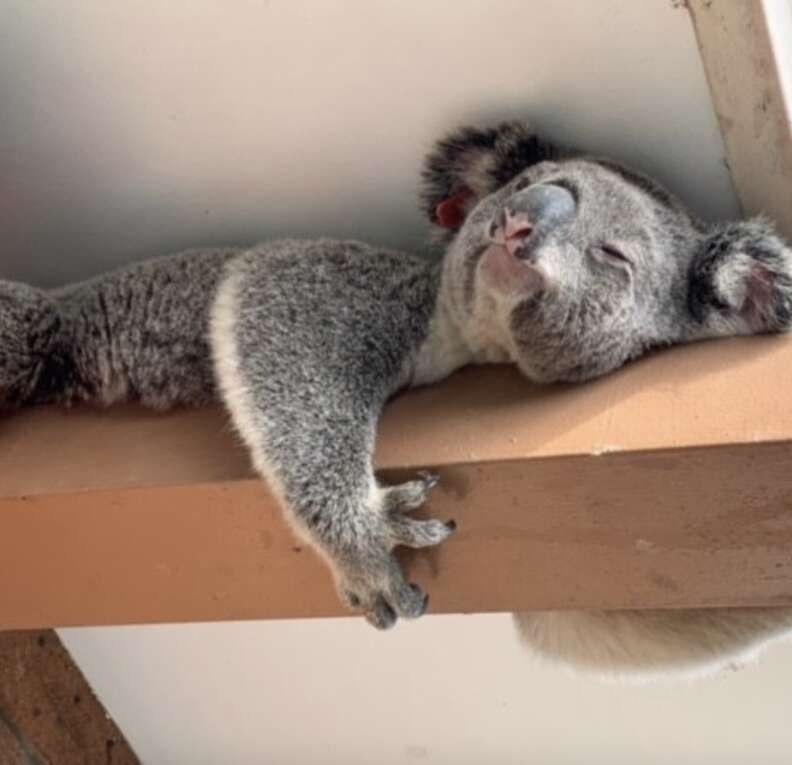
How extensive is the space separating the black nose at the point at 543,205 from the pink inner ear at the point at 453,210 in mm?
279

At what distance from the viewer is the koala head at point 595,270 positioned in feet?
5.77

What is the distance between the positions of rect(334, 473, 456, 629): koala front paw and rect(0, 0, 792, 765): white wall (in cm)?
65

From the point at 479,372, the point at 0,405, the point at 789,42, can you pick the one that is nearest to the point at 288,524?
the point at 479,372

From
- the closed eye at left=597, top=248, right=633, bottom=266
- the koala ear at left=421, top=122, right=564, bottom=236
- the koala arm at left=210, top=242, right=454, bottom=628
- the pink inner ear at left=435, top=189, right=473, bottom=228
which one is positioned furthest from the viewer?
the pink inner ear at left=435, top=189, right=473, bottom=228

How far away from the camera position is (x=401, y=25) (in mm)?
1877

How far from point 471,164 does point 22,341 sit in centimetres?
76

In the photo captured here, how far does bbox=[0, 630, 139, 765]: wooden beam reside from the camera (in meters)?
2.63

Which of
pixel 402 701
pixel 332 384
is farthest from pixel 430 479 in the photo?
pixel 402 701

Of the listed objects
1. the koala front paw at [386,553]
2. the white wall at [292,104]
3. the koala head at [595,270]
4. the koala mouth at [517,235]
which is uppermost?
the white wall at [292,104]

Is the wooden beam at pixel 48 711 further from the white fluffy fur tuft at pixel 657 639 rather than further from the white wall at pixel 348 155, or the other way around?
the white fluffy fur tuft at pixel 657 639

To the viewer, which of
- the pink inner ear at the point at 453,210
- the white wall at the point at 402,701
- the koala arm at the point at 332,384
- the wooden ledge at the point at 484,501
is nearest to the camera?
the wooden ledge at the point at 484,501

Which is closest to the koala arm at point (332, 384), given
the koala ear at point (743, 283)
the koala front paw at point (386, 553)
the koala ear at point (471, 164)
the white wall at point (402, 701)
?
the koala front paw at point (386, 553)

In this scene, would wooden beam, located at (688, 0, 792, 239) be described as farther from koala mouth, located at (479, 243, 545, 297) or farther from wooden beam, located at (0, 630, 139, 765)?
wooden beam, located at (0, 630, 139, 765)

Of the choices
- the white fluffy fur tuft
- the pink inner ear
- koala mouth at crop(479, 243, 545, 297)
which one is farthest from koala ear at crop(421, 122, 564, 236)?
the white fluffy fur tuft
